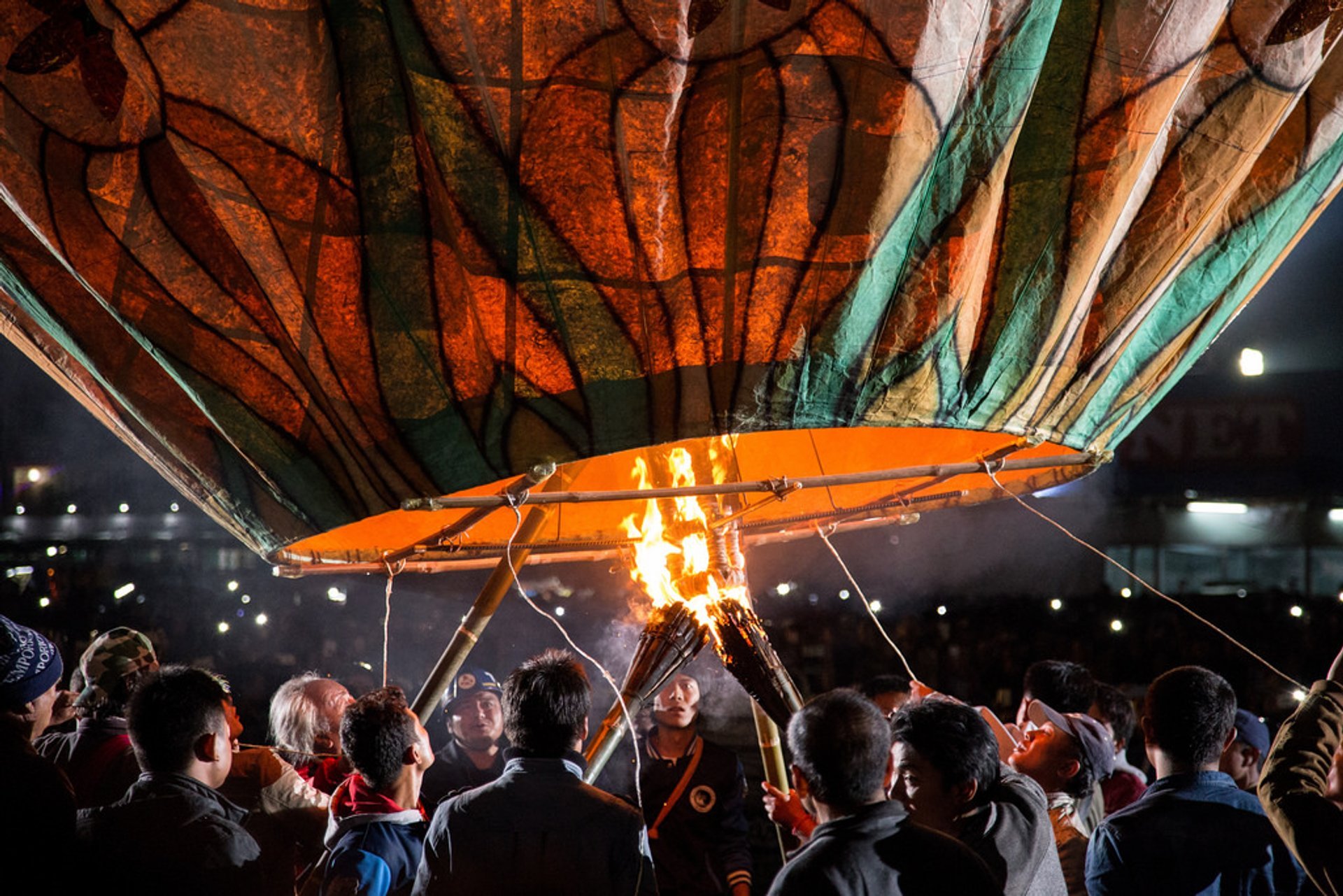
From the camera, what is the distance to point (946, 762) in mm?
2746

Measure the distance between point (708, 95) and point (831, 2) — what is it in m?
0.31

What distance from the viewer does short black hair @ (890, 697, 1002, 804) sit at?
274 centimetres

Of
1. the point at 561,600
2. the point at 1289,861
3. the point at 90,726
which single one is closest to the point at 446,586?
the point at 561,600

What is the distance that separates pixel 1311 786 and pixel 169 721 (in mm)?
2844

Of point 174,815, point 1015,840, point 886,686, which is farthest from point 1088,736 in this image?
point 174,815

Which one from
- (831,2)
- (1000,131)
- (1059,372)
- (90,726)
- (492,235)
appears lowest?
(90,726)

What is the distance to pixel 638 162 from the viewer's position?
244 cm

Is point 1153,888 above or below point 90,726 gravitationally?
below

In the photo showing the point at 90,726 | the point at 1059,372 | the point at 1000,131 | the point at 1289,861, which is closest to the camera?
the point at 1000,131

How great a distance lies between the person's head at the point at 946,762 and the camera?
108 inches

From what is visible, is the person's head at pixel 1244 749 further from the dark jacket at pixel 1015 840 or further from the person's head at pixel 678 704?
the person's head at pixel 678 704

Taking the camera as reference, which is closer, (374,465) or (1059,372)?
(374,465)

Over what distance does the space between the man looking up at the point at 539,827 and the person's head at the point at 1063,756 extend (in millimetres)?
1289

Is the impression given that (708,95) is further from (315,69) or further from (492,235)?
(315,69)
